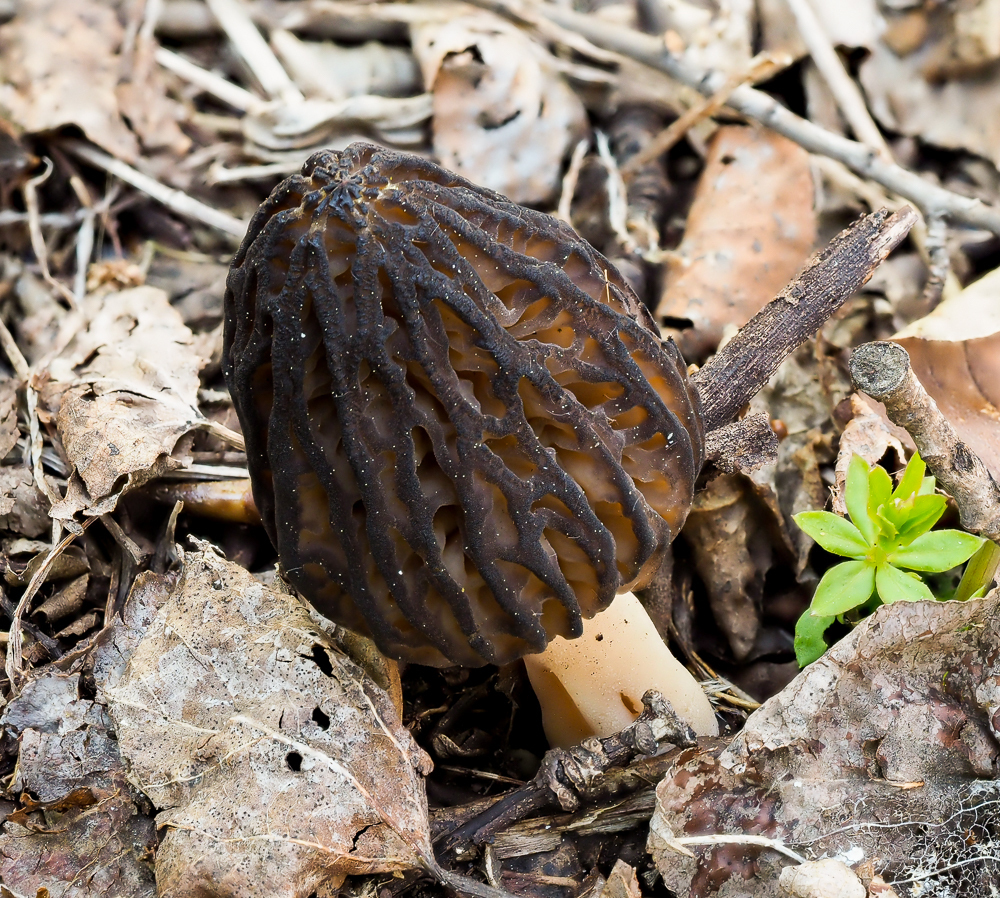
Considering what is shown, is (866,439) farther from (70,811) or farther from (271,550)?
(70,811)

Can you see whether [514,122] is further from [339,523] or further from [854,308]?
[339,523]

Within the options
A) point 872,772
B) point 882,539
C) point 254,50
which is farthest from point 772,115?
point 872,772

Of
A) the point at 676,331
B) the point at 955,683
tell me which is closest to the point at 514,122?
the point at 676,331

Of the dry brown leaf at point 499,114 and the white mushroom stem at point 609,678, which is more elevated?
the dry brown leaf at point 499,114

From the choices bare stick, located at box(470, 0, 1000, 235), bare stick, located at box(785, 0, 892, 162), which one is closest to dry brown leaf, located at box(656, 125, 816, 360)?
bare stick, located at box(470, 0, 1000, 235)

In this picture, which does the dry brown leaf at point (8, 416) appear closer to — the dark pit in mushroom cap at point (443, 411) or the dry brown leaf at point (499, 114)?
the dark pit in mushroom cap at point (443, 411)

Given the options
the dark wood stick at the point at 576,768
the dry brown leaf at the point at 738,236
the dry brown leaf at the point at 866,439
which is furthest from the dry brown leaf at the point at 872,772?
the dry brown leaf at the point at 738,236
